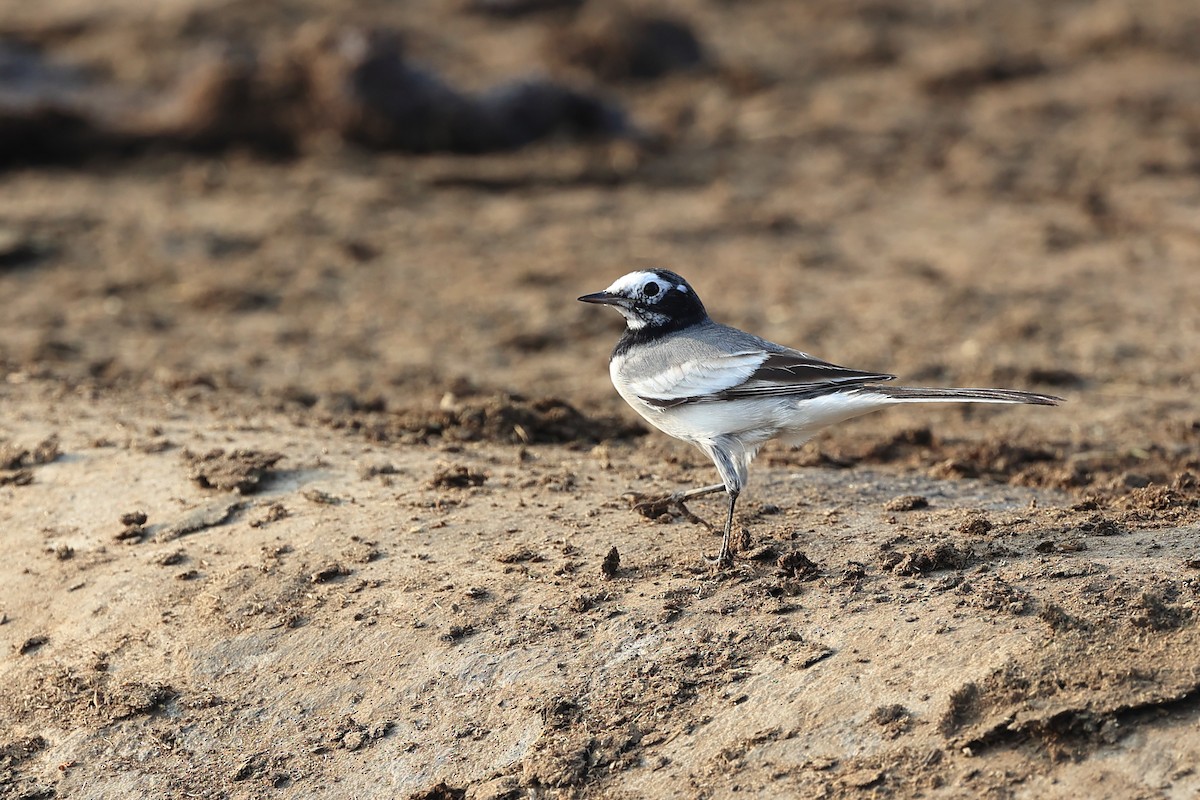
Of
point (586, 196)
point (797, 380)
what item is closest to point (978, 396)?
point (797, 380)

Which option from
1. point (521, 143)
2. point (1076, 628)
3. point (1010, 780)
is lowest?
point (1010, 780)

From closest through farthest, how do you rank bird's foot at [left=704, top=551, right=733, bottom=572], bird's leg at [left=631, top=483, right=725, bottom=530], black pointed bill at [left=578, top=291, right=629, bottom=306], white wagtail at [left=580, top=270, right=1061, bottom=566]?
bird's foot at [left=704, top=551, right=733, bottom=572] → white wagtail at [left=580, top=270, right=1061, bottom=566] → bird's leg at [left=631, top=483, right=725, bottom=530] → black pointed bill at [left=578, top=291, right=629, bottom=306]

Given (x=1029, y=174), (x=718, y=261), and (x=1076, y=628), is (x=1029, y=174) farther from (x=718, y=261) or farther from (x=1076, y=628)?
(x=1076, y=628)

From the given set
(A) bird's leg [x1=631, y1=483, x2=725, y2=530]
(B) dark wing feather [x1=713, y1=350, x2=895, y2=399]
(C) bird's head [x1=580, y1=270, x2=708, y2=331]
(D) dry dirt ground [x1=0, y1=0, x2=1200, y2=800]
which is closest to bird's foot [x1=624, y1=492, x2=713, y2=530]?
(A) bird's leg [x1=631, y1=483, x2=725, y2=530]

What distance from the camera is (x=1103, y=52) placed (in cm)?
1798

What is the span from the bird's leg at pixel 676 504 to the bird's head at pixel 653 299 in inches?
36.3

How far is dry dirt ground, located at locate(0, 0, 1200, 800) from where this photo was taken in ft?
15.7

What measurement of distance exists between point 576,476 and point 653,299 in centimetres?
96

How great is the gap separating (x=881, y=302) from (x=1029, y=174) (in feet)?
13.5

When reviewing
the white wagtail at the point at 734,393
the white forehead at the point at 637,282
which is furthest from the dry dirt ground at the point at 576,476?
the white forehead at the point at 637,282

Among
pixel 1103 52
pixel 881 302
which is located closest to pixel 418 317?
pixel 881 302

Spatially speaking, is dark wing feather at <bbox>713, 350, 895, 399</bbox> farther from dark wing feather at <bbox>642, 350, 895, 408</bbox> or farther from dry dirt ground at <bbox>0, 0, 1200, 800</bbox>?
dry dirt ground at <bbox>0, 0, 1200, 800</bbox>

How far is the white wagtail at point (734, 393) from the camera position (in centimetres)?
581

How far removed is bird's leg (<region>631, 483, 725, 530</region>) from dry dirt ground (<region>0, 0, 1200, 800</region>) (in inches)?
4.3
